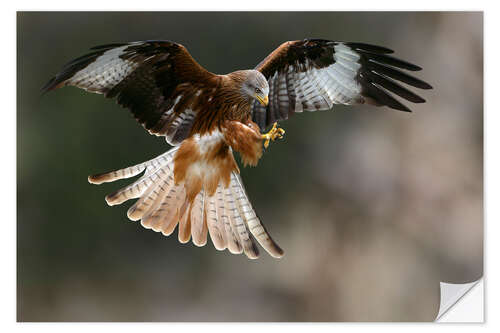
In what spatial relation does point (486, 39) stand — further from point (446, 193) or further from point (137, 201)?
point (137, 201)

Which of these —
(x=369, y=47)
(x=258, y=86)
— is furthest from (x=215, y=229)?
(x=369, y=47)

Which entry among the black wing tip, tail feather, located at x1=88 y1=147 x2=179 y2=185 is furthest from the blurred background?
the black wing tip

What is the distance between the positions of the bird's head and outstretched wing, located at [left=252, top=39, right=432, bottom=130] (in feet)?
0.28

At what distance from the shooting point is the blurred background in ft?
9.77

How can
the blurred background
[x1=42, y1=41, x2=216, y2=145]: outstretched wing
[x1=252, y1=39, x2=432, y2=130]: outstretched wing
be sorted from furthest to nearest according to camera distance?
the blurred background
[x1=252, y1=39, x2=432, y2=130]: outstretched wing
[x1=42, y1=41, x2=216, y2=145]: outstretched wing

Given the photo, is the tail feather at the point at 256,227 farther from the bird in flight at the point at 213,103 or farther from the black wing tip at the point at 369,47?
the black wing tip at the point at 369,47

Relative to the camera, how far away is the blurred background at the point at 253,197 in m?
2.98

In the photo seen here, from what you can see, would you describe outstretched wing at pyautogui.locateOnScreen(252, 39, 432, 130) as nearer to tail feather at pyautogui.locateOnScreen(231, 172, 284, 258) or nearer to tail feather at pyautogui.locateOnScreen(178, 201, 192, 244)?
tail feather at pyautogui.locateOnScreen(231, 172, 284, 258)

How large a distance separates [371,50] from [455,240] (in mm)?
980

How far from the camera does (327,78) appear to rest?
2.97m

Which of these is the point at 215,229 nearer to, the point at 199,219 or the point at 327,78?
the point at 199,219

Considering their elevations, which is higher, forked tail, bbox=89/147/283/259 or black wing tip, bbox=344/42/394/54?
black wing tip, bbox=344/42/394/54

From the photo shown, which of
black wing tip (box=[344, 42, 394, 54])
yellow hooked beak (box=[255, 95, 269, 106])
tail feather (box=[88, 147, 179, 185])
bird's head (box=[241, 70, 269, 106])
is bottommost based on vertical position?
tail feather (box=[88, 147, 179, 185])

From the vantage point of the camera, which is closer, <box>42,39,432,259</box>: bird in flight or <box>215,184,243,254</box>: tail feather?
<box>42,39,432,259</box>: bird in flight
